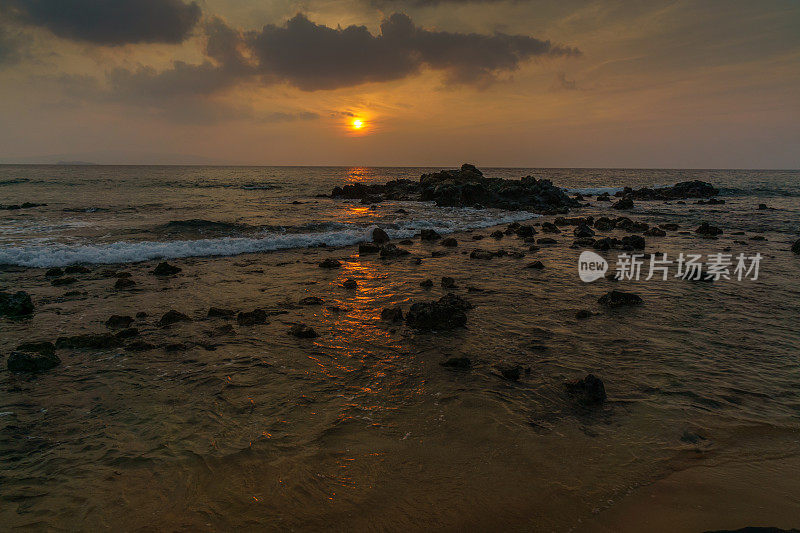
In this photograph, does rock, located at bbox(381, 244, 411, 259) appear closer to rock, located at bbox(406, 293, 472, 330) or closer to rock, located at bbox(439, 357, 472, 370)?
rock, located at bbox(406, 293, 472, 330)

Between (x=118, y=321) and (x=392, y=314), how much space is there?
21.7 feet

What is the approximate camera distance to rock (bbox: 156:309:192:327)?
9.41 m

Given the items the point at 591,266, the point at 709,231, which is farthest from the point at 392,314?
the point at 709,231

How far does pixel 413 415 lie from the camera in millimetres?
5816

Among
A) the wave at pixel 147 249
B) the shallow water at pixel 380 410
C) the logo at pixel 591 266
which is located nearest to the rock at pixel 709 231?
the logo at pixel 591 266

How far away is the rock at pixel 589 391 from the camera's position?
6059mm

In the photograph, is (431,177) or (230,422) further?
(431,177)

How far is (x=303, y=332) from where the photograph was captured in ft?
28.6

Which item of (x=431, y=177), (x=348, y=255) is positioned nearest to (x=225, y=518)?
(x=348, y=255)

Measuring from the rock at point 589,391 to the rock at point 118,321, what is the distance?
9.86 m

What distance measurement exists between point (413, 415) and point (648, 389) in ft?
13.0

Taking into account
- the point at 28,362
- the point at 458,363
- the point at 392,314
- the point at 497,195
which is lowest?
the point at 28,362

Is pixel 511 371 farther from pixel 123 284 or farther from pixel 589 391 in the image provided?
pixel 123 284

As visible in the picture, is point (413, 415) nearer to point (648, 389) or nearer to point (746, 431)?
point (648, 389)
